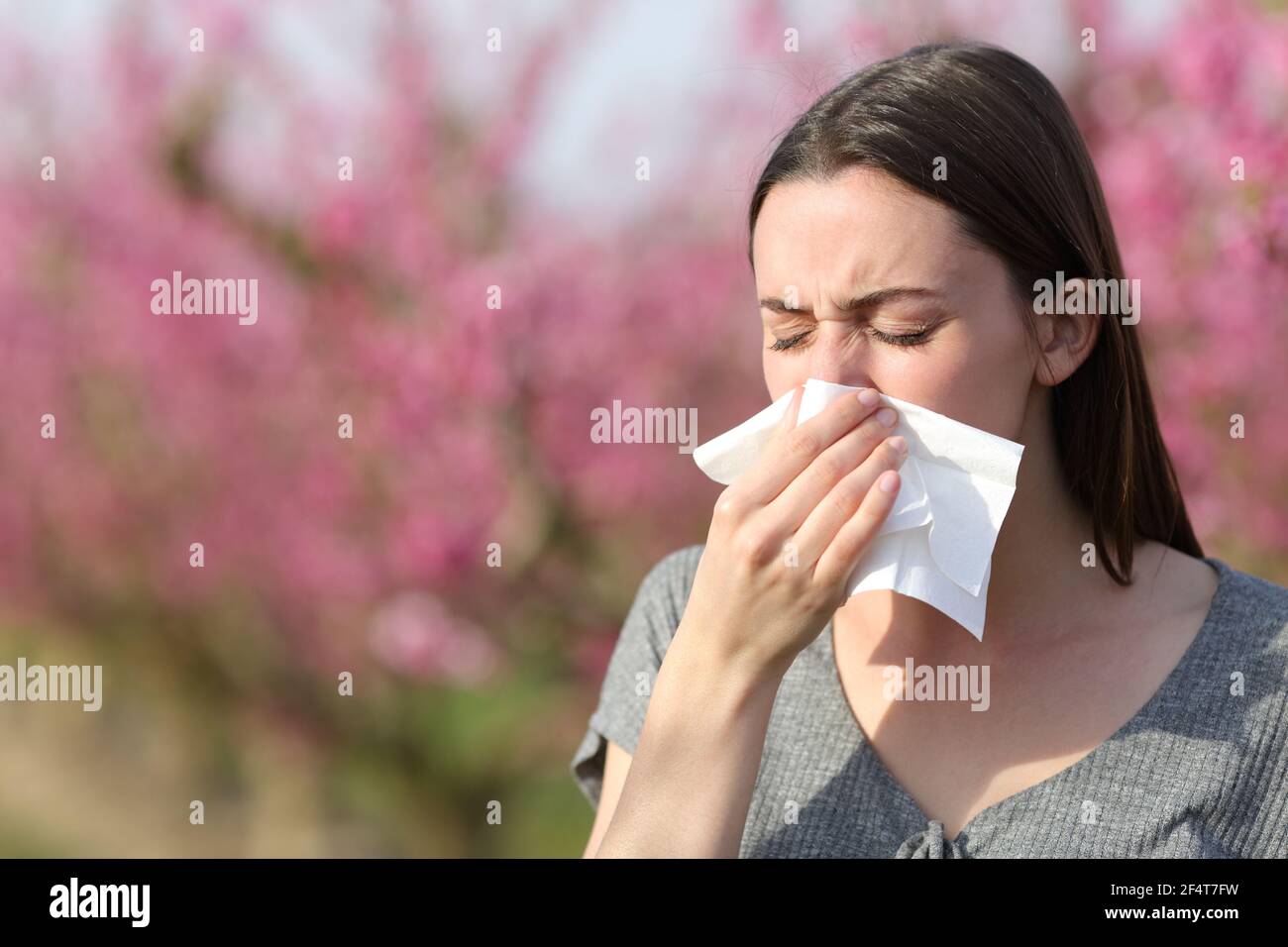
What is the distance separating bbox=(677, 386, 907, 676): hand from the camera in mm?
1573

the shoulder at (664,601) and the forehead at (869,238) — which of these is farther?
the shoulder at (664,601)

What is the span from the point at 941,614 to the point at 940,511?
325mm

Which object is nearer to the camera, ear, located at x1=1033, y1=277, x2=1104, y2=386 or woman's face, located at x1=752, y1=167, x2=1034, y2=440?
woman's face, located at x1=752, y1=167, x2=1034, y2=440

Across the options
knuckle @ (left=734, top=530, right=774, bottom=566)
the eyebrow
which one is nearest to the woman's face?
the eyebrow

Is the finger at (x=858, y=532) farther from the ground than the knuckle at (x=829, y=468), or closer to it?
closer to it

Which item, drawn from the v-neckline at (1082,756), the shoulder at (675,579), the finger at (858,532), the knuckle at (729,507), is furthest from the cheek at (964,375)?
the shoulder at (675,579)

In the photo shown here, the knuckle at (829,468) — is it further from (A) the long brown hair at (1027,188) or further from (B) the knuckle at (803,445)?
(A) the long brown hair at (1027,188)

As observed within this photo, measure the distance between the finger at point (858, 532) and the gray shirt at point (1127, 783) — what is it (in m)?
0.34

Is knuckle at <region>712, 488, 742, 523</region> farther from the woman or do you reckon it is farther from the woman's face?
the woman's face

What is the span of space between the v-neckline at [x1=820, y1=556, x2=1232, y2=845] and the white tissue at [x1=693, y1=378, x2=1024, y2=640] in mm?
260

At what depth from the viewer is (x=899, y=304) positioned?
1620mm

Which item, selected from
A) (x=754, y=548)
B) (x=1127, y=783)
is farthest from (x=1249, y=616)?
(x=754, y=548)

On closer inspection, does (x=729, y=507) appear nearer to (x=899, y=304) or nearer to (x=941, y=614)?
(x=899, y=304)

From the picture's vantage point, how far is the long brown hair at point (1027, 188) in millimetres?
1675
